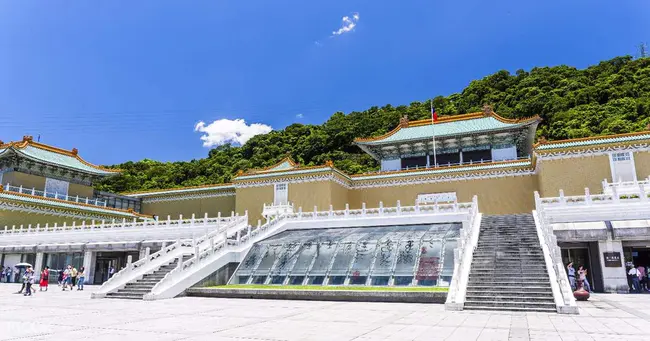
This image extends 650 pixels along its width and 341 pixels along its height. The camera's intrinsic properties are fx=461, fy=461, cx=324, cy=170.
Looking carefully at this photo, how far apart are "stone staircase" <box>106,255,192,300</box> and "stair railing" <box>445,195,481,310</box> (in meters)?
11.5

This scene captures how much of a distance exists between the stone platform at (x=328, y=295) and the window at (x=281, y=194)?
1548 cm

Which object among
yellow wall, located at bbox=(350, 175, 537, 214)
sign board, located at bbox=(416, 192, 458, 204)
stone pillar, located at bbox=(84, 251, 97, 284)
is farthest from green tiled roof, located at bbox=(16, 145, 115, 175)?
sign board, located at bbox=(416, 192, 458, 204)

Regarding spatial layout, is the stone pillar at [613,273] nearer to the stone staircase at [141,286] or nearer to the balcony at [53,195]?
the stone staircase at [141,286]

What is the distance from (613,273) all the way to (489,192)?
540 inches

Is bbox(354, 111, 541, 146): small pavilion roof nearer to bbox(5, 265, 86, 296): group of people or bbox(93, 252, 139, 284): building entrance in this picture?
bbox(93, 252, 139, 284): building entrance

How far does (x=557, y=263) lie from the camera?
14.3 m

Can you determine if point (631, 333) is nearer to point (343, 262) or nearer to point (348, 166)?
point (343, 262)

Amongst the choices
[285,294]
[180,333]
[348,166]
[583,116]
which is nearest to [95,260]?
[285,294]

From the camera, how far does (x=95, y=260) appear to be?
2856cm

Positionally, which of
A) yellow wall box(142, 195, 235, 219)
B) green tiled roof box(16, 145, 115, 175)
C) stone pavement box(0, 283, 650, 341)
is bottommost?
stone pavement box(0, 283, 650, 341)

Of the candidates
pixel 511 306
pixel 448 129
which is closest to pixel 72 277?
pixel 511 306

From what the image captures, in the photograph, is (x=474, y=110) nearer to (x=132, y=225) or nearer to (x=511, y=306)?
(x=132, y=225)

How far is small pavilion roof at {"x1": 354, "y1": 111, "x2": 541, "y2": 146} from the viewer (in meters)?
34.4

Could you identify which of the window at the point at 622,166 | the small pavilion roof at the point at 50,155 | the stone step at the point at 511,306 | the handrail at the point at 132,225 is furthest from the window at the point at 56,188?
the window at the point at 622,166
